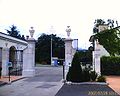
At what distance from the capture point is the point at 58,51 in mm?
85062

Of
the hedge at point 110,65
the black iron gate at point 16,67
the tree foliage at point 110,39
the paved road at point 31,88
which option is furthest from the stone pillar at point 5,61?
the hedge at point 110,65

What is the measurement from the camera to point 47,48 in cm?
8425

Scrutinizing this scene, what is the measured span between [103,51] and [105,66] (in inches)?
149

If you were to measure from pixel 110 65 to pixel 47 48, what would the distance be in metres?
46.0

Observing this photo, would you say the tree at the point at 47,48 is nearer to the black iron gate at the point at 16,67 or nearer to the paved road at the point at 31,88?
the black iron gate at the point at 16,67

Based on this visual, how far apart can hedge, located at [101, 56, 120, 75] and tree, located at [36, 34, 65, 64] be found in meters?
44.3

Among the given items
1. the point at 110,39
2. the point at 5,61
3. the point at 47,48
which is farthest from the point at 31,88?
the point at 47,48

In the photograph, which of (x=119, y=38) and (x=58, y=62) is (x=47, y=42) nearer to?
(x=58, y=62)

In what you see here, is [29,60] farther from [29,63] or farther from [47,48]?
[47,48]

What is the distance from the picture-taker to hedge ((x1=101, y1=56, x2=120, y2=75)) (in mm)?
38906

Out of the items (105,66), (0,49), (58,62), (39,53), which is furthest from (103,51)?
(39,53)

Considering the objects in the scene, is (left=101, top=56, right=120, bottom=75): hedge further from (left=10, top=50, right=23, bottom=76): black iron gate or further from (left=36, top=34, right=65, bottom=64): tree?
(left=36, top=34, right=65, bottom=64): tree

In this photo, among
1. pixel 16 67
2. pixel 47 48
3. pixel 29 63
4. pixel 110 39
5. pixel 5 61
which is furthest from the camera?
pixel 47 48

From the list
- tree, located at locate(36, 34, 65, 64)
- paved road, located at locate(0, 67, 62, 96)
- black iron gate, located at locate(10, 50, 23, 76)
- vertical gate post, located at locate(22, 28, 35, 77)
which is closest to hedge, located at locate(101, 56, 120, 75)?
vertical gate post, located at locate(22, 28, 35, 77)
